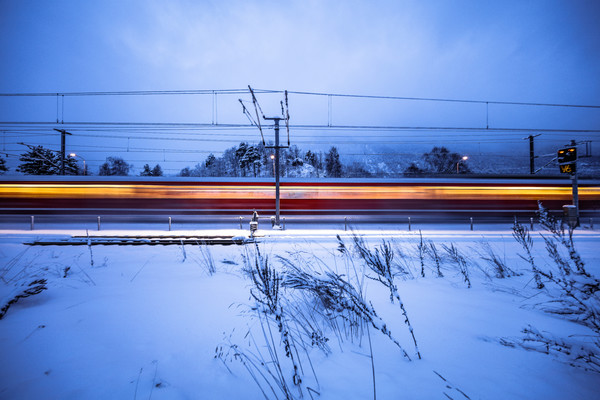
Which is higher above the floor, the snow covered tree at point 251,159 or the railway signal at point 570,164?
the snow covered tree at point 251,159

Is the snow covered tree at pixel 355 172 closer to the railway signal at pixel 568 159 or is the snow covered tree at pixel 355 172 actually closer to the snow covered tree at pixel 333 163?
the snow covered tree at pixel 333 163

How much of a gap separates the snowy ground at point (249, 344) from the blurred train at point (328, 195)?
28.2ft

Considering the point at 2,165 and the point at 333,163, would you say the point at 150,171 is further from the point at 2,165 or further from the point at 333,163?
the point at 333,163

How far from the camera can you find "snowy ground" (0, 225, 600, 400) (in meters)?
1.51

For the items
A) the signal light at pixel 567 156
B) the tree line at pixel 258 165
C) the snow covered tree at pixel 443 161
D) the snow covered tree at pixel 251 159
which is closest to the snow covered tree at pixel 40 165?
the tree line at pixel 258 165

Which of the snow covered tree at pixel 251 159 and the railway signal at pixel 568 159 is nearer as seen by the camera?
the railway signal at pixel 568 159

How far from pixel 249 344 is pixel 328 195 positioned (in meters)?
10.4

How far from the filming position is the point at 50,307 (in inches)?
104

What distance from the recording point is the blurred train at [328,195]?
38.6 feet

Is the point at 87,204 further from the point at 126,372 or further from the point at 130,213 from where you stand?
the point at 126,372

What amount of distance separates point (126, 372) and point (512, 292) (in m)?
4.29

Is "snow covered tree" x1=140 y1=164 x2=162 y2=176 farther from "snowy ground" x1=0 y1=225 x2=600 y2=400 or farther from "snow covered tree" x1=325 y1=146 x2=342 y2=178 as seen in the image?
"snowy ground" x1=0 y1=225 x2=600 y2=400

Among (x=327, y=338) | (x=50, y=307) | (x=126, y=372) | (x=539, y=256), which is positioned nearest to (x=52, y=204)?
(x=50, y=307)

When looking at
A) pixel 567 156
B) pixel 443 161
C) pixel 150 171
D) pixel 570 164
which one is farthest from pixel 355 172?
pixel 150 171
